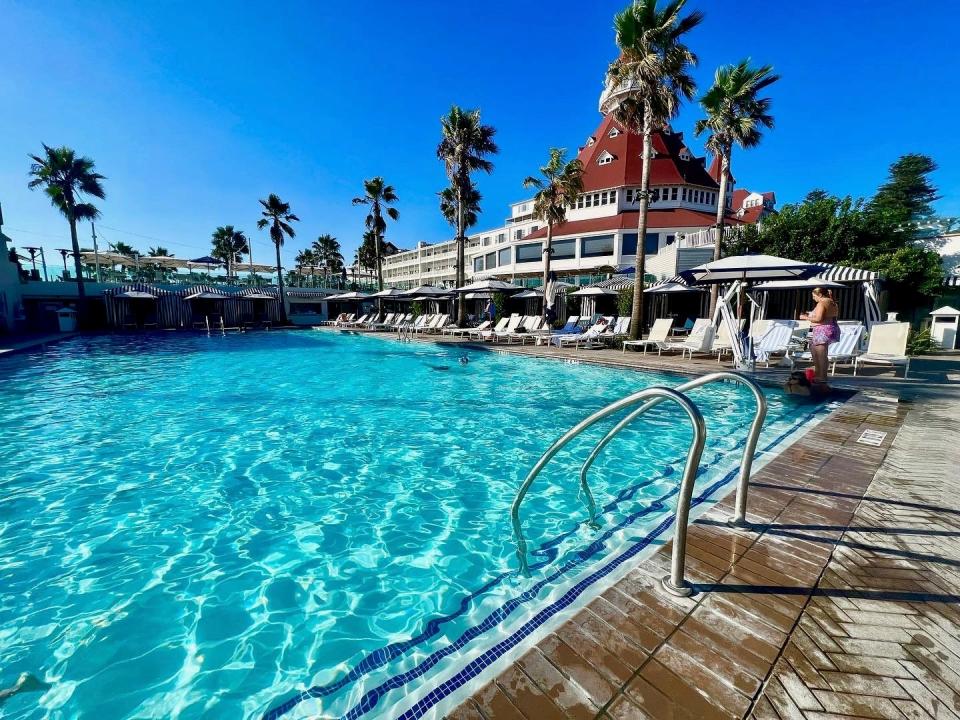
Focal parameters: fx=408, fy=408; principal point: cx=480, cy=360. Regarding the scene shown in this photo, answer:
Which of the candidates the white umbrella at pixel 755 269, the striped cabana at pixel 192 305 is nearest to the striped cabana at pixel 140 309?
the striped cabana at pixel 192 305

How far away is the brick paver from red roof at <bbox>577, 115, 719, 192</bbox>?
107ft

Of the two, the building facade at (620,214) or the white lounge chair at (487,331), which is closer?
the white lounge chair at (487,331)

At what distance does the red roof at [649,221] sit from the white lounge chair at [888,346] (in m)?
19.0

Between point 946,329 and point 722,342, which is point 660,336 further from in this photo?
point 946,329

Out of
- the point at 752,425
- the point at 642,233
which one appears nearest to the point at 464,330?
the point at 642,233

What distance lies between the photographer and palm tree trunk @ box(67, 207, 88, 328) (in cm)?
2709

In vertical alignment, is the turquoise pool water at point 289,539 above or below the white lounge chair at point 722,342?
below

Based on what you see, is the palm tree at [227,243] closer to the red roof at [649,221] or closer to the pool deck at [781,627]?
the red roof at [649,221]

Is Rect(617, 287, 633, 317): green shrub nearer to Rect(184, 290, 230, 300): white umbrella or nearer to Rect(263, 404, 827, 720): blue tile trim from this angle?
Rect(263, 404, 827, 720): blue tile trim

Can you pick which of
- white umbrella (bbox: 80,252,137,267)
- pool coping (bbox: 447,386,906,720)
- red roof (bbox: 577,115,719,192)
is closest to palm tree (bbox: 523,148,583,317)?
red roof (bbox: 577,115,719,192)

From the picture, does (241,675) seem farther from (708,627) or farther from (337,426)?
(337,426)

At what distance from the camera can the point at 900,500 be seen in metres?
3.30

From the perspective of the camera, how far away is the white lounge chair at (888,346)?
30.4 feet

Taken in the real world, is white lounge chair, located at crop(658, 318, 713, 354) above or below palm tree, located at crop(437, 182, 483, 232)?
below
